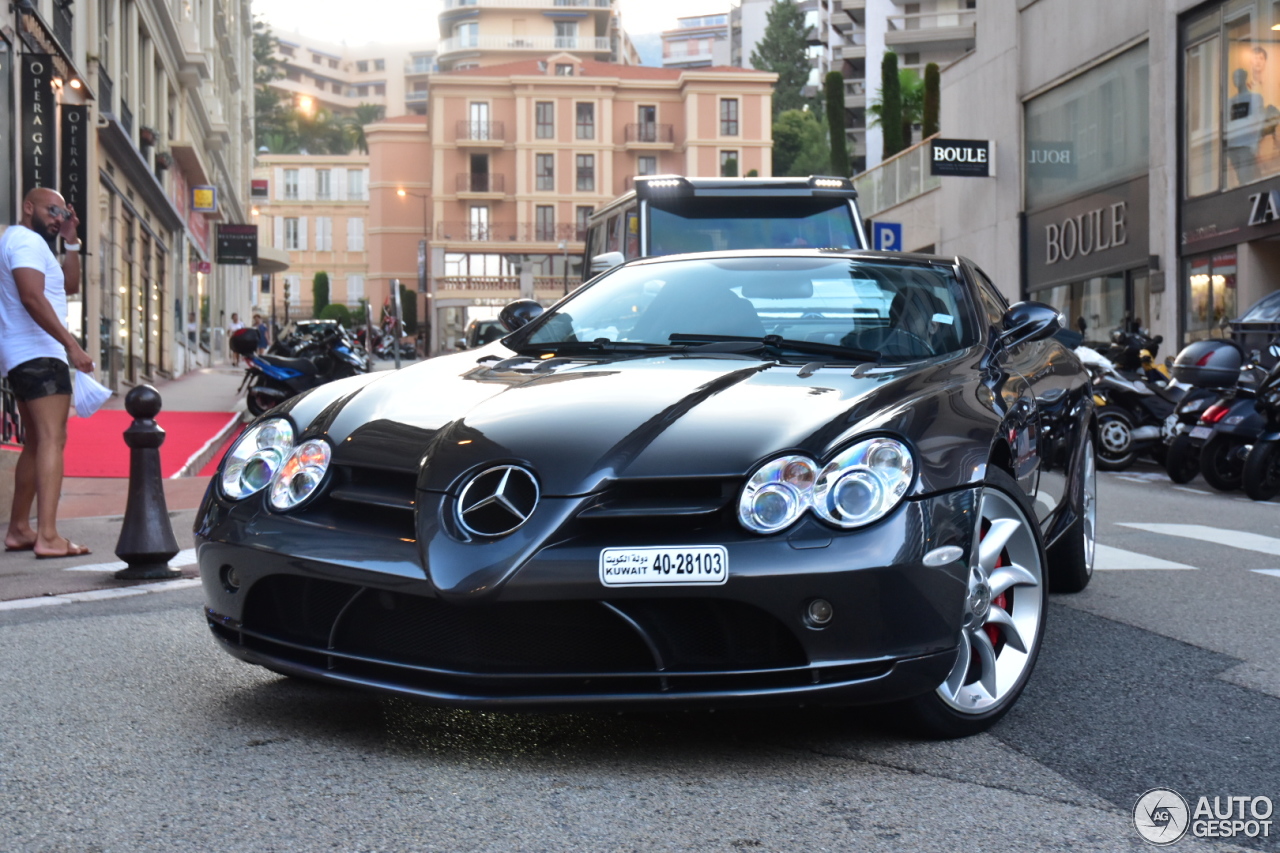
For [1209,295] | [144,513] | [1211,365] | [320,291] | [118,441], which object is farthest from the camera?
[320,291]

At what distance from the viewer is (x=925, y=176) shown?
33.0m

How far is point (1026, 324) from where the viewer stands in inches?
183

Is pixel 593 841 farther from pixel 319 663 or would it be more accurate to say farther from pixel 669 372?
pixel 669 372

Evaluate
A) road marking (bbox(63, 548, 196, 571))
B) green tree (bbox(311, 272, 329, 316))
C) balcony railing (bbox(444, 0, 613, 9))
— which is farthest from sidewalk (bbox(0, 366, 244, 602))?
balcony railing (bbox(444, 0, 613, 9))

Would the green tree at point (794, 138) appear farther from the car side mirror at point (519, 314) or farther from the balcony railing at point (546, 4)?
the car side mirror at point (519, 314)

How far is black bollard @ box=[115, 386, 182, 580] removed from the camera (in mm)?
6434

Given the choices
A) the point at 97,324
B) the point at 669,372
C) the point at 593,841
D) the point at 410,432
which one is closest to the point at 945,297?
the point at 669,372

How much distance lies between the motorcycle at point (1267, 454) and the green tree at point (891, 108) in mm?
30263

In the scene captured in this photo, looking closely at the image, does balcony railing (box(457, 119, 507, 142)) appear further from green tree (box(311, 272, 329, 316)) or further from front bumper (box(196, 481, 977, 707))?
front bumper (box(196, 481, 977, 707))

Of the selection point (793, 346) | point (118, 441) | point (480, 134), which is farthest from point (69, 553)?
point (480, 134)

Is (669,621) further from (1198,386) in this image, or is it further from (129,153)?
(129,153)

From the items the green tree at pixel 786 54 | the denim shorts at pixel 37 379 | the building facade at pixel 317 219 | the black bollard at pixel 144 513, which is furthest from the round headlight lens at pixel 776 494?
the green tree at pixel 786 54

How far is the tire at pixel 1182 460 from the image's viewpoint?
11992 mm

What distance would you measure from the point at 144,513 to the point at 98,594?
0.61 meters
